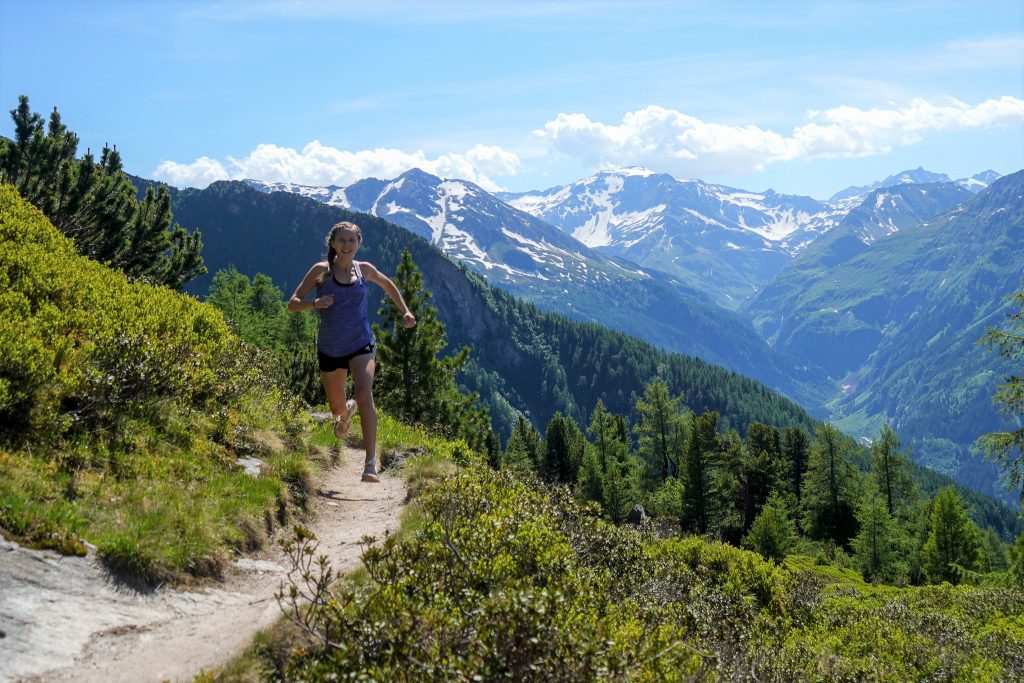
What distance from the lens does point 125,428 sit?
302 inches

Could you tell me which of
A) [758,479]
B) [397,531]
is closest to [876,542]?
[758,479]

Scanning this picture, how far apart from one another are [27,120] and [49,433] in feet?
72.3

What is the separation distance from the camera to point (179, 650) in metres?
4.63

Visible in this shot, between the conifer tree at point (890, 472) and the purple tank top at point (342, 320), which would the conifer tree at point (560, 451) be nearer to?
the conifer tree at point (890, 472)

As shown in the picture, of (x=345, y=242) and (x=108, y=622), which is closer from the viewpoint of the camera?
(x=108, y=622)

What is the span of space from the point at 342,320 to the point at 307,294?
0.58 meters

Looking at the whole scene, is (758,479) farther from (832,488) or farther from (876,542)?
(876,542)

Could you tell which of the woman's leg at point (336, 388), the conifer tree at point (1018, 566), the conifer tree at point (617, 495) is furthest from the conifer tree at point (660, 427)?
the woman's leg at point (336, 388)

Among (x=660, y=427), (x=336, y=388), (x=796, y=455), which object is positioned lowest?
(x=796, y=455)

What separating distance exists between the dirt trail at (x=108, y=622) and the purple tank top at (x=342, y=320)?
3220 mm

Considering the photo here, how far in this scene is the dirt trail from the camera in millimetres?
4203

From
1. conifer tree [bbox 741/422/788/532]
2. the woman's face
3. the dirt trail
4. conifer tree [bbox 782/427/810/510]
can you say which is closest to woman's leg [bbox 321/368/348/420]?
the woman's face

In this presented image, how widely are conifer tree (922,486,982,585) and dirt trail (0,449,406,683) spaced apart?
51.6m

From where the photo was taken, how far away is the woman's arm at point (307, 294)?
8.20 meters
